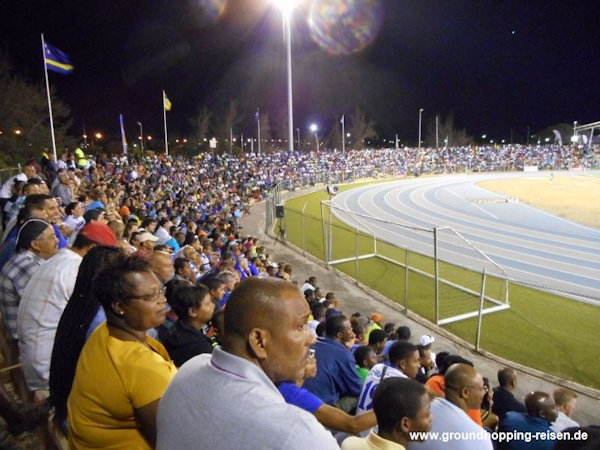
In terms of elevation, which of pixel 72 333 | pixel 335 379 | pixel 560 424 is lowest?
pixel 560 424

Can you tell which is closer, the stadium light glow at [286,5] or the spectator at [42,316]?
the spectator at [42,316]

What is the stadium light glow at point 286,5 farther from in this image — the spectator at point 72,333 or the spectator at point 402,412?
the spectator at point 402,412

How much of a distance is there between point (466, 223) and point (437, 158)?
41391 mm

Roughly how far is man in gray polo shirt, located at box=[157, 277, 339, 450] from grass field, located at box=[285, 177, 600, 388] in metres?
8.45

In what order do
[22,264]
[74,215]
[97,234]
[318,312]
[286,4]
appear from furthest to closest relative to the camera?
[286,4] → [74,215] → [318,312] → [97,234] → [22,264]

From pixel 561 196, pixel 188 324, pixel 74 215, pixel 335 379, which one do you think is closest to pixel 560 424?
pixel 335 379

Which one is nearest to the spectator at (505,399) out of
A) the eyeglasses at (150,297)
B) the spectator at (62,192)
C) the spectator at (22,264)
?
the eyeglasses at (150,297)

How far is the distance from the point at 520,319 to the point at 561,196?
31.6m

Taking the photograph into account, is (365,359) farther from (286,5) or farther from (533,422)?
(286,5)

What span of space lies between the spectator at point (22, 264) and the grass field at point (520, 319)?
335 inches

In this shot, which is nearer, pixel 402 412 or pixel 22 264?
pixel 402 412

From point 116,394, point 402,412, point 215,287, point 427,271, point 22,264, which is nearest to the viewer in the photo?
point 116,394

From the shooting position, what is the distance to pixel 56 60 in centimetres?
1805

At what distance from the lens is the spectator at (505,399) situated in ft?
14.7
